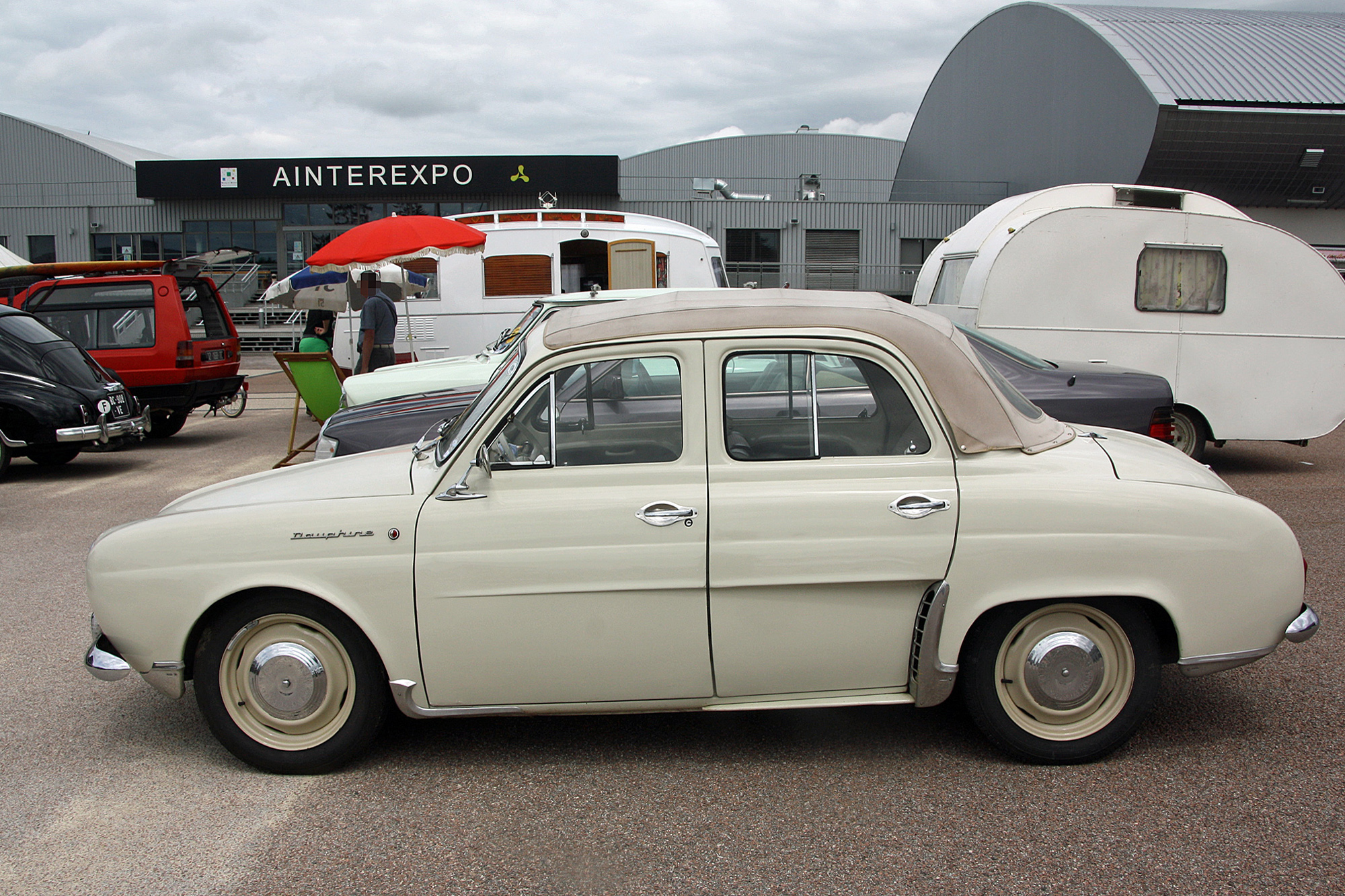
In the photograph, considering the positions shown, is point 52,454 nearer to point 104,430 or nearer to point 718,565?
point 104,430

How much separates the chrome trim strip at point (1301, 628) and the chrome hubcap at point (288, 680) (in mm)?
3503

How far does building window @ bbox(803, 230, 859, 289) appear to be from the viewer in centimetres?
3036

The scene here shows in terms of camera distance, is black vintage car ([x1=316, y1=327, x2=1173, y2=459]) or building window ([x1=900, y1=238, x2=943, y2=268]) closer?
black vintage car ([x1=316, y1=327, x2=1173, y2=459])

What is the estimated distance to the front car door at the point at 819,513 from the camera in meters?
3.50

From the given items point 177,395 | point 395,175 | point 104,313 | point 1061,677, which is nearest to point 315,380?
point 177,395

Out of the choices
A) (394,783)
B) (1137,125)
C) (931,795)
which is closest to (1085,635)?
(931,795)

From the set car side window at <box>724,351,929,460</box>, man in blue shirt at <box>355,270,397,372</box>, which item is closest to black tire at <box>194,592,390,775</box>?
car side window at <box>724,351,929,460</box>

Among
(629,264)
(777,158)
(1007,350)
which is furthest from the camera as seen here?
(777,158)

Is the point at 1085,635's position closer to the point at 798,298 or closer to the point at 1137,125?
the point at 798,298

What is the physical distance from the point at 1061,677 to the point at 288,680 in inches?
110

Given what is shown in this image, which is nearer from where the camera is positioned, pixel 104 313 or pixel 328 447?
pixel 328 447

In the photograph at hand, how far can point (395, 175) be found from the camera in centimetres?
3192

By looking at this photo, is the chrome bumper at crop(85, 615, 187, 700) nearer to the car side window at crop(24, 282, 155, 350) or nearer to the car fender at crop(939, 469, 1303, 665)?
the car fender at crop(939, 469, 1303, 665)

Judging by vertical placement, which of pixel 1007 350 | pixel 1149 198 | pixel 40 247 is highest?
pixel 40 247
